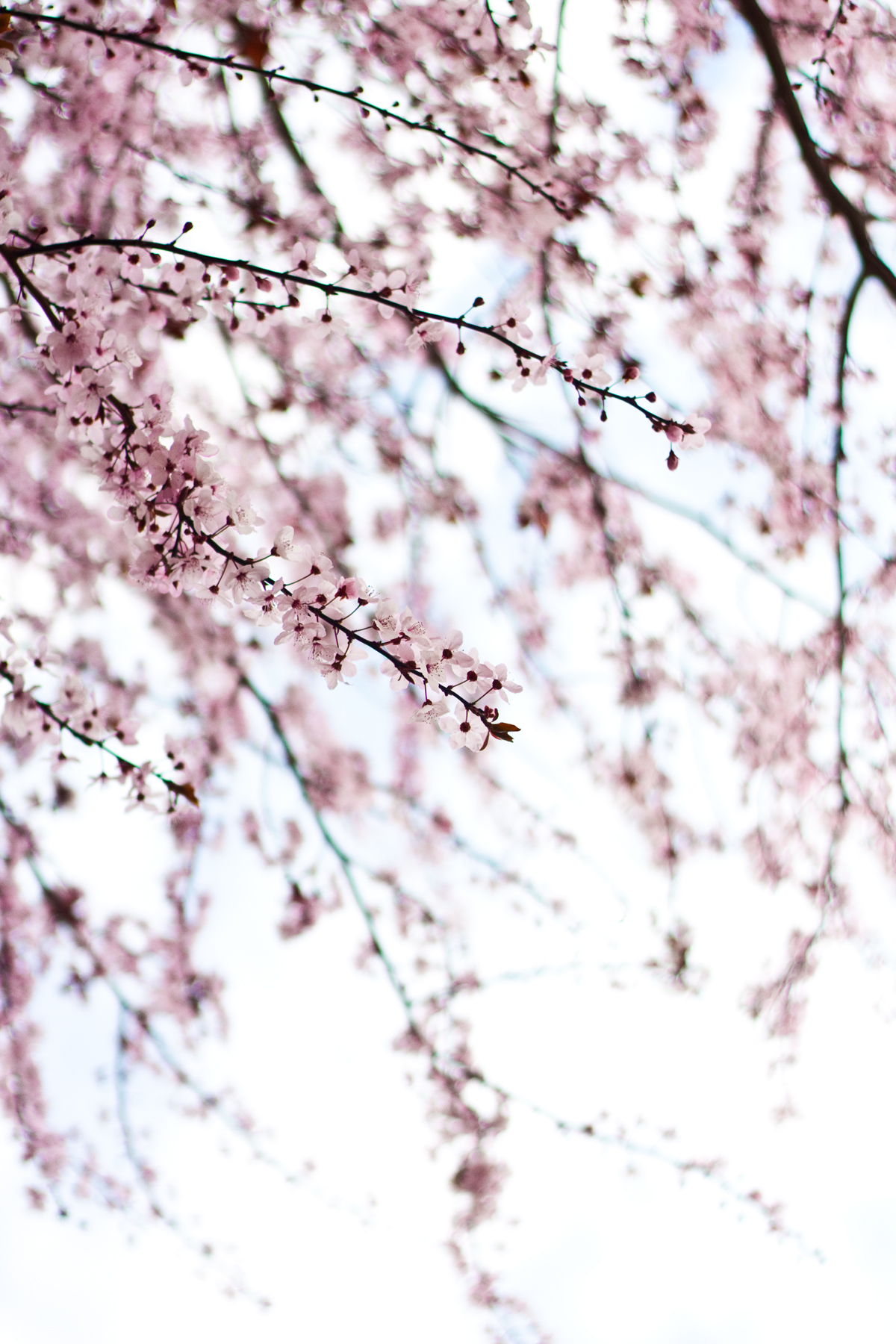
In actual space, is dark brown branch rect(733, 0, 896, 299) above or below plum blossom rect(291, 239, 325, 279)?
above

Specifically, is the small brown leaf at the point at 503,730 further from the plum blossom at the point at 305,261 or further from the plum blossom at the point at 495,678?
the plum blossom at the point at 305,261

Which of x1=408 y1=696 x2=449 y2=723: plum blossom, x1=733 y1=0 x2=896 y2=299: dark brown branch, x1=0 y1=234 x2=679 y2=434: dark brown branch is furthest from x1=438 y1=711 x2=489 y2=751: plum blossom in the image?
x1=733 y1=0 x2=896 y2=299: dark brown branch

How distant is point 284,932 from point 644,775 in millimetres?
2573

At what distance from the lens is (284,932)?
14.6 feet

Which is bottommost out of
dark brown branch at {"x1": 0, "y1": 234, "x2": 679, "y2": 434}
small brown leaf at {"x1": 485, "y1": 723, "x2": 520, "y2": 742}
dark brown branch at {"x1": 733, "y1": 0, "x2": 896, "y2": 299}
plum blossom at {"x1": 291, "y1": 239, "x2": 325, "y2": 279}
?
small brown leaf at {"x1": 485, "y1": 723, "x2": 520, "y2": 742}

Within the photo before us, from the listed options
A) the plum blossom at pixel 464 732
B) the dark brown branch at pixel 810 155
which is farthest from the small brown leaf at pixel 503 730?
the dark brown branch at pixel 810 155

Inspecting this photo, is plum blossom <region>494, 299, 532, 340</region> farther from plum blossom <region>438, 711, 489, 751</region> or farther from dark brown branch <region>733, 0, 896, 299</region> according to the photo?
dark brown branch <region>733, 0, 896, 299</region>

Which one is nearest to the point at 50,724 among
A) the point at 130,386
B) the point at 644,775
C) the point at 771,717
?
the point at 130,386

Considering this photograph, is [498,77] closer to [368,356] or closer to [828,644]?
[368,356]

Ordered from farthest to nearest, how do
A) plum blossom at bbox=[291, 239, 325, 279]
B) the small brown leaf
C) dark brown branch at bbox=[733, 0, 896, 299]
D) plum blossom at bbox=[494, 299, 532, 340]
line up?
dark brown branch at bbox=[733, 0, 896, 299]
plum blossom at bbox=[291, 239, 325, 279]
plum blossom at bbox=[494, 299, 532, 340]
the small brown leaf

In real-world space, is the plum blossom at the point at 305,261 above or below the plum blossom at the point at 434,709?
above

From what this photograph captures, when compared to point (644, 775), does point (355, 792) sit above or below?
below

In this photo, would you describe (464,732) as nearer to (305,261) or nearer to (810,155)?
(305,261)

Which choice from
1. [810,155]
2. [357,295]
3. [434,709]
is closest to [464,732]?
[434,709]
